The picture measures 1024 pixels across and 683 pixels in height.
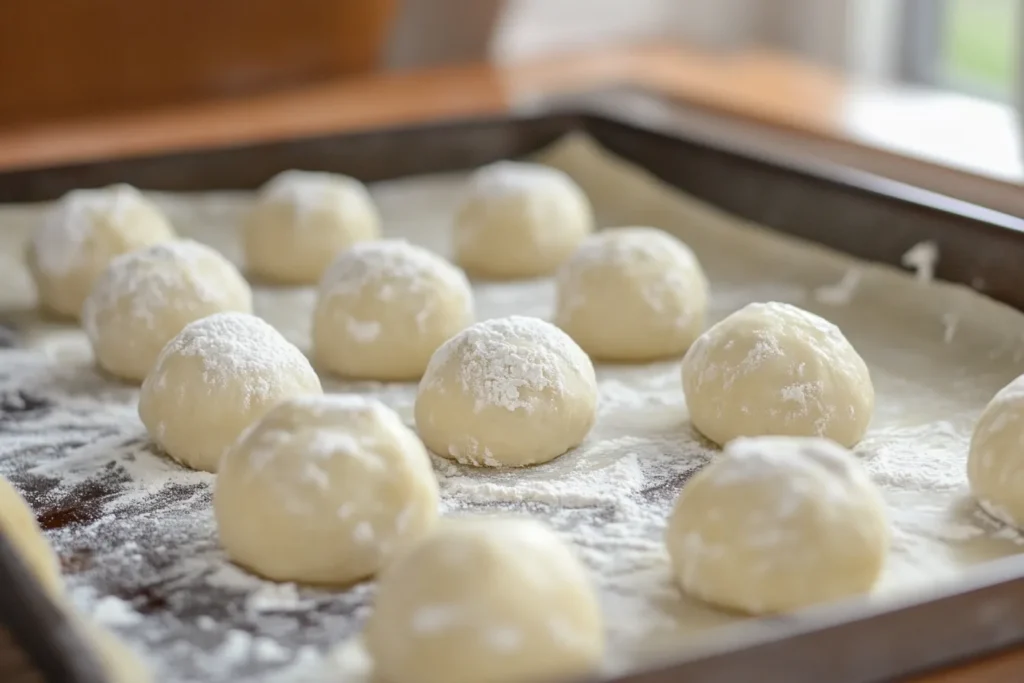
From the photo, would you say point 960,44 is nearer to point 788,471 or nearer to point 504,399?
point 504,399

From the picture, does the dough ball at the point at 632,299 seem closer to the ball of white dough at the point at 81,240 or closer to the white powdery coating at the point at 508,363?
the white powdery coating at the point at 508,363

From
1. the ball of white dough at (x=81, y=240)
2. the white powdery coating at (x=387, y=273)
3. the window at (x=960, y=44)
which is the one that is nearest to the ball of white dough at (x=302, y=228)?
the ball of white dough at (x=81, y=240)

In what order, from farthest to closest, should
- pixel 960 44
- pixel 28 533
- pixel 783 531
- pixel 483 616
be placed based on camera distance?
pixel 960 44 < pixel 28 533 < pixel 783 531 < pixel 483 616

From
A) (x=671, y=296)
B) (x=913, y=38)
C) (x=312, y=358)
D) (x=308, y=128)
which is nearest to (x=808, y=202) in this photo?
(x=671, y=296)

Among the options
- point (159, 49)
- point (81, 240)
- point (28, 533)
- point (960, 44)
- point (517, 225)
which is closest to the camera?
point (28, 533)

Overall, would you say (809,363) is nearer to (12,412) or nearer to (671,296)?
(671,296)

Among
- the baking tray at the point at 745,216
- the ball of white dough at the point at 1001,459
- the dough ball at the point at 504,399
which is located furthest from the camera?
the dough ball at the point at 504,399

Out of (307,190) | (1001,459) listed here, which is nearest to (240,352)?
(307,190)
